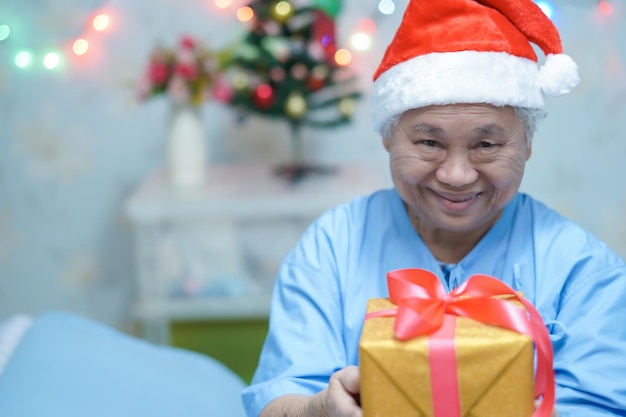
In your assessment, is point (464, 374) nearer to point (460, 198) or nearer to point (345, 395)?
point (345, 395)

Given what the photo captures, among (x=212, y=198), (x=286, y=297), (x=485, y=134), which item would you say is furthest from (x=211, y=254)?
(x=485, y=134)

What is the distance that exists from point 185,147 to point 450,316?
1784 mm

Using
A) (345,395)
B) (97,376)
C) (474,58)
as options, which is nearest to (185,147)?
(97,376)

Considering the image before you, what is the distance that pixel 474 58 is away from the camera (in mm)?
1291

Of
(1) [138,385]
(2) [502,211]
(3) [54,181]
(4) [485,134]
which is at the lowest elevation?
(1) [138,385]

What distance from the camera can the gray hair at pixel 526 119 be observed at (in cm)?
132

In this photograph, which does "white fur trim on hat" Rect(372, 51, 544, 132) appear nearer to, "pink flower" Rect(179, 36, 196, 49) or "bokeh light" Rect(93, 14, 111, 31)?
"pink flower" Rect(179, 36, 196, 49)

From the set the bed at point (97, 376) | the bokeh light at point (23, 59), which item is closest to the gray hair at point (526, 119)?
the bed at point (97, 376)

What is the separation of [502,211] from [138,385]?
0.79m

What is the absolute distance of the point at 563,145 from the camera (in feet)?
9.77

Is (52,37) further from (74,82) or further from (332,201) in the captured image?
(332,201)

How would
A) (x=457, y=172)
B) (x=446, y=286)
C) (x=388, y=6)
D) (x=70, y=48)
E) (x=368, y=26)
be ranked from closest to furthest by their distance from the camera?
(x=457, y=172) → (x=446, y=286) → (x=388, y=6) → (x=368, y=26) → (x=70, y=48)

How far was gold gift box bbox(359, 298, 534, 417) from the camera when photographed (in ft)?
3.27

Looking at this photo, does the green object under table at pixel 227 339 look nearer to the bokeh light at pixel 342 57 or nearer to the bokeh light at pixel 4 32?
the bokeh light at pixel 342 57
